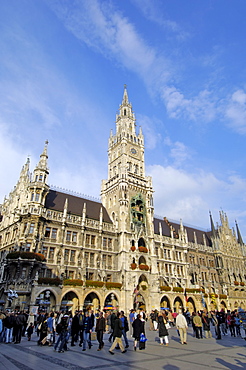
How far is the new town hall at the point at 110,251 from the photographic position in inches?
1399

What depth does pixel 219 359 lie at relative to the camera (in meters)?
11.2

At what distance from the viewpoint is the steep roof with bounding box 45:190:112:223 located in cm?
4388

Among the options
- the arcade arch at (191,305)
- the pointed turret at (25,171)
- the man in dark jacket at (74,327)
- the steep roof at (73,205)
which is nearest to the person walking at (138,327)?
the man in dark jacket at (74,327)

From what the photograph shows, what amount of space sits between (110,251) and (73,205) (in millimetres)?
10182

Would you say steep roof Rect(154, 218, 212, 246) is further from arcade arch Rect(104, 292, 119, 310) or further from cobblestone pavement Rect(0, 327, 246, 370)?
cobblestone pavement Rect(0, 327, 246, 370)

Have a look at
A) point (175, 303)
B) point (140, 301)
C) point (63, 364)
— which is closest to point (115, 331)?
point (63, 364)

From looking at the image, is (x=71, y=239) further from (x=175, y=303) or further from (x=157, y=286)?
(x=175, y=303)

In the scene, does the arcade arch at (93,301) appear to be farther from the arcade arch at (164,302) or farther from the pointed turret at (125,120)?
the pointed turret at (125,120)

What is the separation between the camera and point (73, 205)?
46.9 metres

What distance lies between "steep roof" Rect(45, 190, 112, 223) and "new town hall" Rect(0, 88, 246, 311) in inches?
8.5

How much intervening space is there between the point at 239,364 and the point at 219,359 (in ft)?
3.55

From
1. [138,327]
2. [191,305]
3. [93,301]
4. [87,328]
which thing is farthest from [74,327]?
[191,305]

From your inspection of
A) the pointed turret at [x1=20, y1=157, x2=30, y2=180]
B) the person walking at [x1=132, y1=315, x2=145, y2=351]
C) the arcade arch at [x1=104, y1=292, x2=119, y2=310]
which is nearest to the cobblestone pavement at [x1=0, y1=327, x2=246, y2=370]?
the person walking at [x1=132, y1=315, x2=145, y2=351]

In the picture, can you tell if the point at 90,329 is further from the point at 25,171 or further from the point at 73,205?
the point at 25,171
